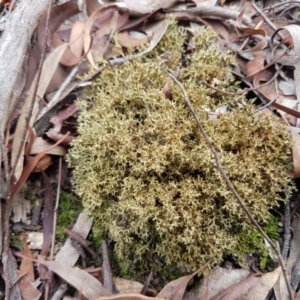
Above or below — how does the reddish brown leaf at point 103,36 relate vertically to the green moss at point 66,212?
above

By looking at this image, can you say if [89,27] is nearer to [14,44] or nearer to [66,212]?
[14,44]

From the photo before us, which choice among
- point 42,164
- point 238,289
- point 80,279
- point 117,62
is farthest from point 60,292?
point 117,62

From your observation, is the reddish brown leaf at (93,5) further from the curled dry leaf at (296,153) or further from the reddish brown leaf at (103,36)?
the curled dry leaf at (296,153)

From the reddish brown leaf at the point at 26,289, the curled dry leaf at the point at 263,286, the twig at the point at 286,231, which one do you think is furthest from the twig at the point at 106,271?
the twig at the point at 286,231

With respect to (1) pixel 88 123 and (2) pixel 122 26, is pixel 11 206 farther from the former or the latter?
(2) pixel 122 26

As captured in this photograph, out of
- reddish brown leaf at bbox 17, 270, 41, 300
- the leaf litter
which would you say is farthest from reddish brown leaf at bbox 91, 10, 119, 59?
reddish brown leaf at bbox 17, 270, 41, 300

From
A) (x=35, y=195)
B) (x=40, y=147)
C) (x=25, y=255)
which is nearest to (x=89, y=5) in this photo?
(x=40, y=147)
